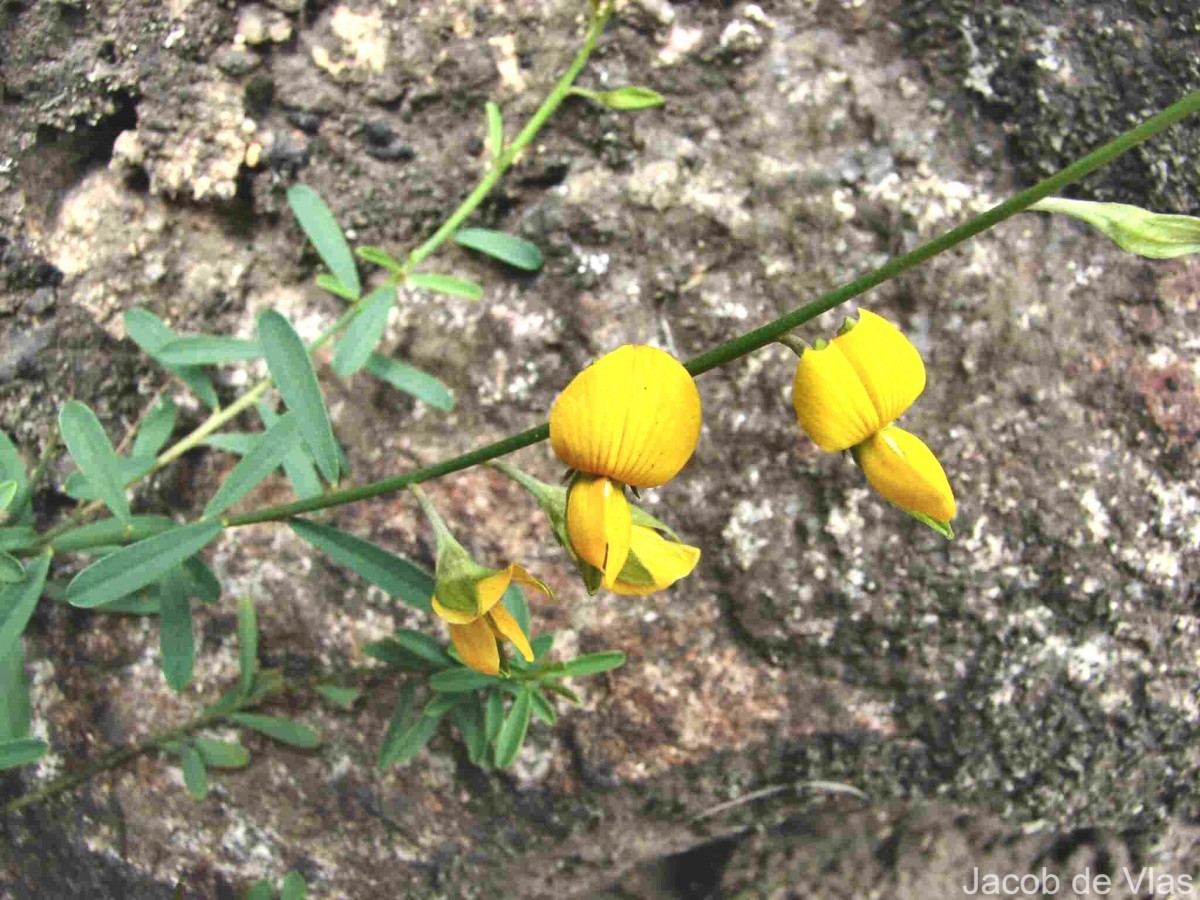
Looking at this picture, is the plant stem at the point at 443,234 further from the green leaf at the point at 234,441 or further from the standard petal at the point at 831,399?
the standard petal at the point at 831,399

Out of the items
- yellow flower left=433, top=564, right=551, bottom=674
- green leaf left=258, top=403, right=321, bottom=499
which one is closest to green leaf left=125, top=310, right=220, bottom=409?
green leaf left=258, top=403, right=321, bottom=499

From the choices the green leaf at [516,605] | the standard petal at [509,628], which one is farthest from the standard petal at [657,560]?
the green leaf at [516,605]

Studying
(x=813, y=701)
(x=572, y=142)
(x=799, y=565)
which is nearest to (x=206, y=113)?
(x=572, y=142)

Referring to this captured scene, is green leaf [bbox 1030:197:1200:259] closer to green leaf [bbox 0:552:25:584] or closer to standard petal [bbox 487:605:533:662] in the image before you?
standard petal [bbox 487:605:533:662]

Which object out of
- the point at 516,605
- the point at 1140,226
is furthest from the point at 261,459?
the point at 1140,226

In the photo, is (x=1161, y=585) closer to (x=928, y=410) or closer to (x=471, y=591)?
→ (x=928, y=410)

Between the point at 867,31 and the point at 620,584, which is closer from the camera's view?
the point at 620,584
